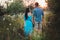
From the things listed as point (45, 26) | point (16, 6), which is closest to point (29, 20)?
point (45, 26)

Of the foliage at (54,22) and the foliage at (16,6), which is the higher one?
the foliage at (54,22)

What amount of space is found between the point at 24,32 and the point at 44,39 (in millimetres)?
1302

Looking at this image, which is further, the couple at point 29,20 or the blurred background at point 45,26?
the couple at point 29,20

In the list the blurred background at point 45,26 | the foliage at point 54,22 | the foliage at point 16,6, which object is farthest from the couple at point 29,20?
the foliage at point 16,6

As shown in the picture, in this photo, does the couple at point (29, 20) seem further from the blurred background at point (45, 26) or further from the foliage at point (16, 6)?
the foliage at point (16, 6)

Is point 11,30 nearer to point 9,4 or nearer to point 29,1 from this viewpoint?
point 9,4

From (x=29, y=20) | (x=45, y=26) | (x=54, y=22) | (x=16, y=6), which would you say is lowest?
(x=16, y=6)

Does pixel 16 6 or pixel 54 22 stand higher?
pixel 54 22

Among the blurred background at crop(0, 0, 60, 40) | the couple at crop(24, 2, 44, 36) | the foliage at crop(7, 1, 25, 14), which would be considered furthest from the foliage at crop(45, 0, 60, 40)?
the foliage at crop(7, 1, 25, 14)

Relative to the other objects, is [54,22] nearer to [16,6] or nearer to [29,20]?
[29,20]

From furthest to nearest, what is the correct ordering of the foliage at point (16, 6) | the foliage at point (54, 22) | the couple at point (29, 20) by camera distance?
the foliage at point (16, 6), the couple at point (29, 20), the foliage at point (54, 22)

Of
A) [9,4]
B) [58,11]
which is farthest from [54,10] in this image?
[9,4]

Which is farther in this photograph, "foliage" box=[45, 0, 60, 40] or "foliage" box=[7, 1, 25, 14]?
"foliage" box=[7, 1, 25, 14]

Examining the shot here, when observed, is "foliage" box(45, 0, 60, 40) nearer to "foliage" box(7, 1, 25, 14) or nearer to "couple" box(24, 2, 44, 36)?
Result: "couple" box(24, 2, 44, 36)
